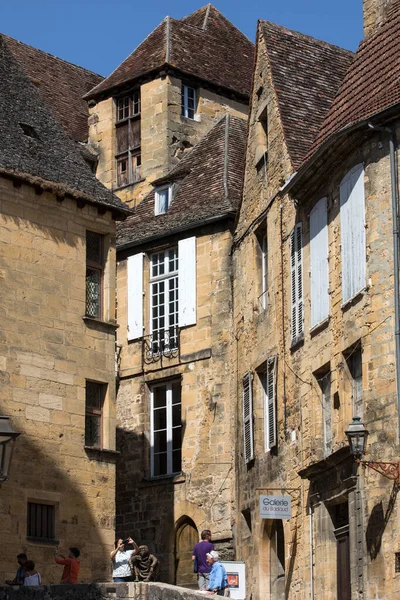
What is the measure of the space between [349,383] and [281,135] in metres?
5.65

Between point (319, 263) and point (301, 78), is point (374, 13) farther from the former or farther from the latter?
point (319, 263)

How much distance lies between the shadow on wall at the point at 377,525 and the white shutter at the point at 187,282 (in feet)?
30.6

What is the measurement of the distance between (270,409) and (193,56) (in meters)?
12.1

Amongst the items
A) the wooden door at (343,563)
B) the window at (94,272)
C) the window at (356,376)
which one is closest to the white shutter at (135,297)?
the window at (94,272)

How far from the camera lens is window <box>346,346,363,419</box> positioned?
71.3ft

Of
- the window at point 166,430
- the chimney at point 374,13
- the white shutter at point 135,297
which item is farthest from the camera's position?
the white shutter at point 135,297

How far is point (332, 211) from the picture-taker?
23234 mm

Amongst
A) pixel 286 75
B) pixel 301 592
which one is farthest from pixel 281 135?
pixel 301 592

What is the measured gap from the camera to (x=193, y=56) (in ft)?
116

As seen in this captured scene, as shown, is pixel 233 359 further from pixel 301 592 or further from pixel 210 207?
pixel 301 592

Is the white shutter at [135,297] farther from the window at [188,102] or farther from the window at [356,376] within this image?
the window at [356,376]

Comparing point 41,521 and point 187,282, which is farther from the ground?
point 187,282

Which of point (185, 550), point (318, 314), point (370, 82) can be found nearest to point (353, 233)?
point (318, 314)

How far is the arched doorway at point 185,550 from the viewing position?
2831cm
